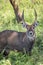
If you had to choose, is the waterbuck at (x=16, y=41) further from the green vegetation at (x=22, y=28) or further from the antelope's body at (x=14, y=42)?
the green vegetation at (x=22, y=28)

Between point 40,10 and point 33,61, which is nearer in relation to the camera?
point 33,61

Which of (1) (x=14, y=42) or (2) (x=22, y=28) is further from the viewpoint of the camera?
(2) (x=22, y=28)

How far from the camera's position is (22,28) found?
10383mm

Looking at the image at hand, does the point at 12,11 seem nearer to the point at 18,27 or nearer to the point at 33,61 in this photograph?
the point at 18,27

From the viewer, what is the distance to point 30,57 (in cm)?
839

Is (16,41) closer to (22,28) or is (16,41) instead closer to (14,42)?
(14,42)

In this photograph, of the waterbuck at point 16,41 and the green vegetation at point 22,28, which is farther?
the waterbuck at point 16,41

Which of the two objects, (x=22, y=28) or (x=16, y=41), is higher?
(x=16, y=41)

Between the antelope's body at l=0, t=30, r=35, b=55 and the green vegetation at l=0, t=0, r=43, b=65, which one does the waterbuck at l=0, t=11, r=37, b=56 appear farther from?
the green vegetation at l=0, t=0, r=43, b=65

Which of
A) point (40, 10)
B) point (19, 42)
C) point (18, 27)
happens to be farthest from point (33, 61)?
point (40, 10)

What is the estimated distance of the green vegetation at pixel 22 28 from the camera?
8180 millimetres

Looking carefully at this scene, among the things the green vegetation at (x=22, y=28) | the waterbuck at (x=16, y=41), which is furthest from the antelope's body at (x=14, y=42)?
the green vegetation at (x=22, y=28)

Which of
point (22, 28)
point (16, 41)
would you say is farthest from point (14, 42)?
point (22, 28)

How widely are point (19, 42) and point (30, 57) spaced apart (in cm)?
51
